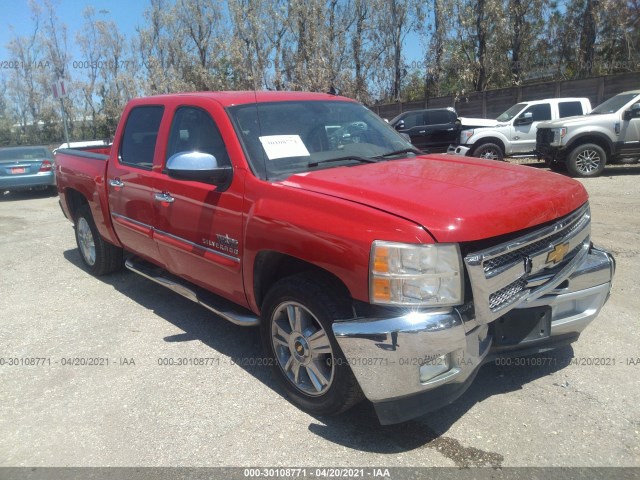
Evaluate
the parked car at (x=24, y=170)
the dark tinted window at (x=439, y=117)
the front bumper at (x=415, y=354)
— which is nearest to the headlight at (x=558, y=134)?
the dark tinted window at (x=439, y=117)

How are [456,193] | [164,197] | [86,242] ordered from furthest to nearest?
1. [86,242]
2. [164,197]
3. [456,193]

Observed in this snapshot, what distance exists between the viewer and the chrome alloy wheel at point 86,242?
6.15 meters

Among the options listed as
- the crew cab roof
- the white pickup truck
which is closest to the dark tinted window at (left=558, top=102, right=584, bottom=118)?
the white pickup truck

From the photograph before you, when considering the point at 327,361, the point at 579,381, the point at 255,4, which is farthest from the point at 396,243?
the point at 255,4

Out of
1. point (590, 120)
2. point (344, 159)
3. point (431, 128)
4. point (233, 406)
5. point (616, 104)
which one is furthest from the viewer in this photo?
point (431, 128)

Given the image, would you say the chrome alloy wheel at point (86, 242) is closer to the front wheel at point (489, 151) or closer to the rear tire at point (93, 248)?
the rear tire at point (93, 248)

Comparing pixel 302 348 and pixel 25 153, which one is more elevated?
pixel 25 153

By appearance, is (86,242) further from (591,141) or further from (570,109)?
(570,109)

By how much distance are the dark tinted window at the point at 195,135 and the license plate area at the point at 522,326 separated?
6.73 ft

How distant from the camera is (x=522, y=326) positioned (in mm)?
3078

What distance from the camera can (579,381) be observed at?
3.53m

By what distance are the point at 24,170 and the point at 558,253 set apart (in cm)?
1391

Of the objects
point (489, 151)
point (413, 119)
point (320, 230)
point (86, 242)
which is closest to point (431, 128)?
point (413, 119)

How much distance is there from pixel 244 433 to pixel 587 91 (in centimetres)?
1896
